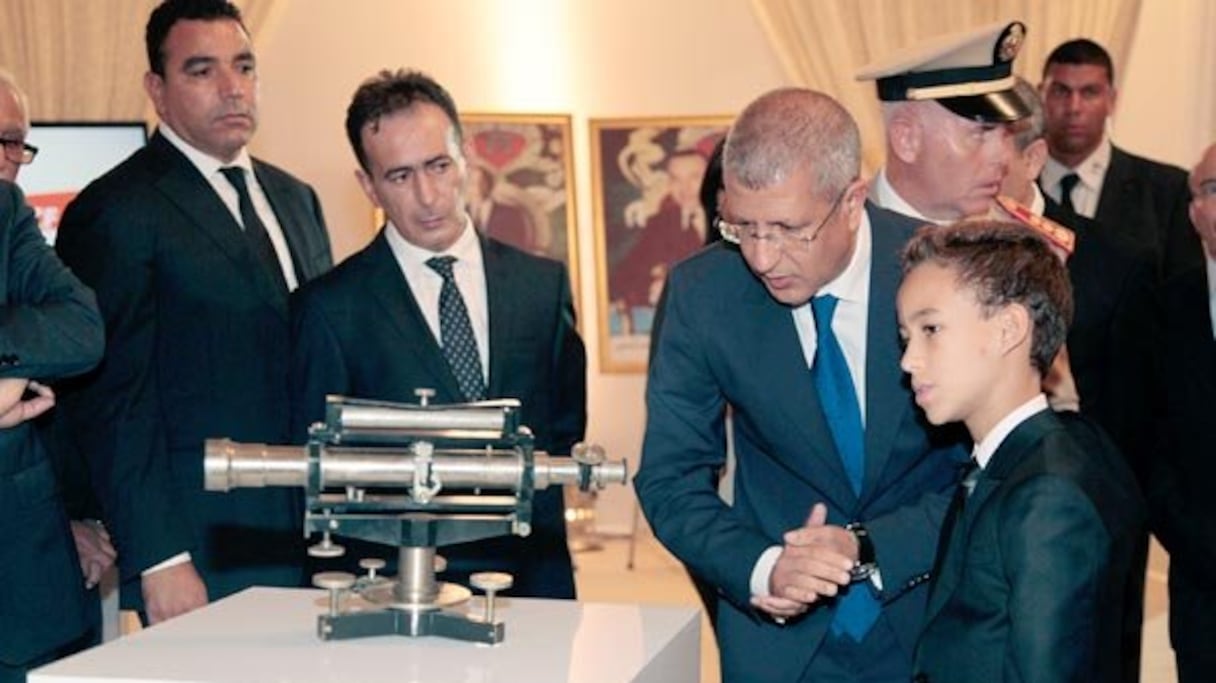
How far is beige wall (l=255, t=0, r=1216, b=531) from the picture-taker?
9.65 meters

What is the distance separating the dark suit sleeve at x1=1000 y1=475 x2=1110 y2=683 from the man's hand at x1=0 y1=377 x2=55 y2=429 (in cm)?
187

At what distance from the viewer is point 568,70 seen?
1016 cm

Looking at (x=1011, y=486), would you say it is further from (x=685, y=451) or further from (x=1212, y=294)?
(x=1212, y=294)

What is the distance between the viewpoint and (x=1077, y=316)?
488cm

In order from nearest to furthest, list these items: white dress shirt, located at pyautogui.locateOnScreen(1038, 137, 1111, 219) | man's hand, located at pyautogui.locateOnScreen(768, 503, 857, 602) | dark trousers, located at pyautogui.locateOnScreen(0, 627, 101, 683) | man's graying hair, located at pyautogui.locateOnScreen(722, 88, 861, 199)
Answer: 1. man's hand, located at pyautogui.locateOnScreen(768, 503, 857, 602)
2. man's graying hair, located at pyautogui.locateOnScreen(722, 88, 861, 199)
3. dark trousers, located at pyautogui.locateOnScreen(0, 627, 101, 683)
4. white dress shirt, located at pyautogui.locateOnScreen(1038, 137, 1111, 219)

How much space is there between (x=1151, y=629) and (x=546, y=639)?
18.8 ft

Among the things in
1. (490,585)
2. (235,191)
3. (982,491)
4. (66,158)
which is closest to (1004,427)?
(982,491)

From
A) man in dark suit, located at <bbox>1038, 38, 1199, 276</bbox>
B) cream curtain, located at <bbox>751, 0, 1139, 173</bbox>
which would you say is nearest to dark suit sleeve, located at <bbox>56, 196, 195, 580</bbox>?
man in dark suit, located at <bbox>1038, 38, 1199, 276</bbox>

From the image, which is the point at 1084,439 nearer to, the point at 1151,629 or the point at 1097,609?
the point at 1097,609

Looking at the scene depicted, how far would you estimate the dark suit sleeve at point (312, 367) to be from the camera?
14.4 ft

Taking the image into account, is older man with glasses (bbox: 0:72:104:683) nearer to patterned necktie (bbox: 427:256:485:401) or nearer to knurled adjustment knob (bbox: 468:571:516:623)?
patterned necktie (bbox: 427:256:485:401)

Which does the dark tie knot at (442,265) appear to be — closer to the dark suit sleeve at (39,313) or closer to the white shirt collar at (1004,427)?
the dark suit sleeve at (39,313)

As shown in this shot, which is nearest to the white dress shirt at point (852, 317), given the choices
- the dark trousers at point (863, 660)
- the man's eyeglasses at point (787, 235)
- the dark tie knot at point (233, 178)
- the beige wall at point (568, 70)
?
the man's eyeglasses at point (787, 235)

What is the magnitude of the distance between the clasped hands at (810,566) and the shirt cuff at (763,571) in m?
0.02
